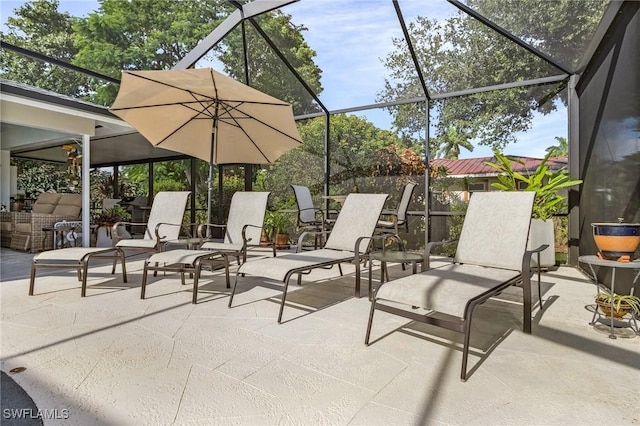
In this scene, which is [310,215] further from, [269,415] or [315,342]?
[269,415]

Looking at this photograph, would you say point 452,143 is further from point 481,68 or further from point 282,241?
point 282,241

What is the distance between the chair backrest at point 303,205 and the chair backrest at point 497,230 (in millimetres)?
3577

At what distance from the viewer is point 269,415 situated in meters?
1.67

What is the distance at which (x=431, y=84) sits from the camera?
6812 millimetres

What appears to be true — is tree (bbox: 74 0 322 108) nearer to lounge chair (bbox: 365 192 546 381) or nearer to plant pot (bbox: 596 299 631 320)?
lounge chair (bbox: 365 192 546 381)

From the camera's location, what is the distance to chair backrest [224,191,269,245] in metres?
4.75

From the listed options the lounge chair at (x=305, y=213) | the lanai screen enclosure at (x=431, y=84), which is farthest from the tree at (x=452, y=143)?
the lounge chair at (x=305, y=213)

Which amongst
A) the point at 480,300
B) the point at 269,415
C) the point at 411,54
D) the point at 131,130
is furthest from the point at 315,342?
the point at 131,130

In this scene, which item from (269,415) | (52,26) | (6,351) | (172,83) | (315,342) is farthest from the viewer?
(52,26)

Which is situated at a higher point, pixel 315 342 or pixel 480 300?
pixel 480 300

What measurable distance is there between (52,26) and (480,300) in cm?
2338

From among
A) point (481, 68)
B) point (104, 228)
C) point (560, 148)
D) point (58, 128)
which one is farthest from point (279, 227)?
point (560, 148)

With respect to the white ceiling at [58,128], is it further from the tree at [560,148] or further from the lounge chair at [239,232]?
the tree at [560,148]

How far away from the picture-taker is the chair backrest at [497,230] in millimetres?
3049
